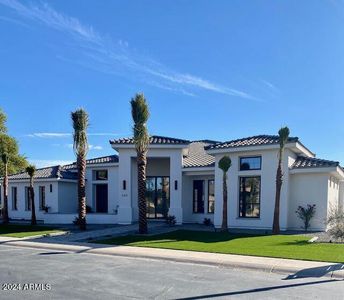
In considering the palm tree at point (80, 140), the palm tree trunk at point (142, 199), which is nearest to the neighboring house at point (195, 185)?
the palm tree at point (80, 140)

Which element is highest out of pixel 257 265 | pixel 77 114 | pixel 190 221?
pixel 77 114

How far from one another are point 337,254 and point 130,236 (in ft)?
29.1

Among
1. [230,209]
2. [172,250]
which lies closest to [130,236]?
[172,250]

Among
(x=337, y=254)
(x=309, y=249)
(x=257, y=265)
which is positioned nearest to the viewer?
(x=257, y=265)

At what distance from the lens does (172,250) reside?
12.6 m

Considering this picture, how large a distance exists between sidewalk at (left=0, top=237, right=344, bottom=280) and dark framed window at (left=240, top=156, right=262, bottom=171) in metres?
A: 8.92

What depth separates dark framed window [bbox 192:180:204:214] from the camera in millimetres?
24188

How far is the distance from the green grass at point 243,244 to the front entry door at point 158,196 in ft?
25.2

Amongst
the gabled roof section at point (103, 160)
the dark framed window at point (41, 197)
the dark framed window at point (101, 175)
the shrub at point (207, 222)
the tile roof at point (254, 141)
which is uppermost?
the tile roof at point (254, 141)

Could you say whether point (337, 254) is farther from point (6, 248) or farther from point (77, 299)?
point (6, 248)

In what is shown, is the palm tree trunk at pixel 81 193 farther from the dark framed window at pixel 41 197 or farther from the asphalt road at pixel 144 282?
the dark framed window at pixel 41 197

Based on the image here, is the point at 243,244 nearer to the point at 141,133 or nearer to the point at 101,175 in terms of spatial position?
the point at 141,133

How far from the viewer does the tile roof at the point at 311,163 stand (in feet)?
59.3

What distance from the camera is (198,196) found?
2438 centimetres
